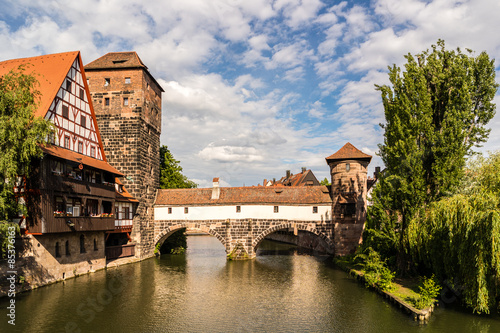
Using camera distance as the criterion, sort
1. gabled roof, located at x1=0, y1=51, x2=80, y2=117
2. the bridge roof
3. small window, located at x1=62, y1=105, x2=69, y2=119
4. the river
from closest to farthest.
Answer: the river
gabled roof, located at x1=0, y1=51, x2=80, y2=117
small window, located at x1=62, y1=105, x2=69, y2=119
the bridge roof

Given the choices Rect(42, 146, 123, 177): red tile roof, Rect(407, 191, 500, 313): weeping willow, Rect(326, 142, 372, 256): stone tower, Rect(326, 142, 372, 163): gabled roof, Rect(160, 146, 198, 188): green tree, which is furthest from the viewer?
Rect(160, 146, 198, 188): green tree

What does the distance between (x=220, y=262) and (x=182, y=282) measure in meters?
9.43

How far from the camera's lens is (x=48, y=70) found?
2544cm

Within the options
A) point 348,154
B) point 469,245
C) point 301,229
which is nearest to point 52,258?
point 301,229

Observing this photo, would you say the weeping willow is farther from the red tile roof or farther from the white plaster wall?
the red tile roof

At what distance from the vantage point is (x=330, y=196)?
3584 centimetres

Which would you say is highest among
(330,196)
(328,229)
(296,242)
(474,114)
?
(474,114)

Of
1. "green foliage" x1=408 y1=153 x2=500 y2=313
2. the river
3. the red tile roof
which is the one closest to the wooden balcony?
the river

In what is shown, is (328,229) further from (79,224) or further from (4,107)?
(4,107)

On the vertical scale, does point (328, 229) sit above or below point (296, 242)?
above

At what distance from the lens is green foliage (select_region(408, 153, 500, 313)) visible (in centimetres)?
1497

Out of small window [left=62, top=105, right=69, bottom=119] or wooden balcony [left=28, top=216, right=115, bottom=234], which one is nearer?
wooden balcony [left=28, top=216, right=115, bottom=234]

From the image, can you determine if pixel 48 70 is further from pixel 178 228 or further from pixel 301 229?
pixel 301 229

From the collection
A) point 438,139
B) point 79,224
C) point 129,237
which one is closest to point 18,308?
point 79,224
